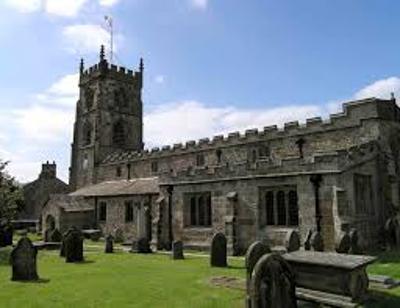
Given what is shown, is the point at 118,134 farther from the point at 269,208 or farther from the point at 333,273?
the point at 333,273

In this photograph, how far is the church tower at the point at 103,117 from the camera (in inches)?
1735

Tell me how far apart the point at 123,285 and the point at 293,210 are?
10.1 m

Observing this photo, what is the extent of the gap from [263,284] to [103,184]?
32.6m

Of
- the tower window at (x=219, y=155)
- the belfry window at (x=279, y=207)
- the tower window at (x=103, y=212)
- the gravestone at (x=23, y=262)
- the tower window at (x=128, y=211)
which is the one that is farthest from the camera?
the tower window at (x=103, y=212)

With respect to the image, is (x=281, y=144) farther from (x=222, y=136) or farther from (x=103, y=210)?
(x=103, y=210)

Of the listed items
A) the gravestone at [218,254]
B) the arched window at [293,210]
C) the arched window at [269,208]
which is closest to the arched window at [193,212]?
the arched window at [269,208]

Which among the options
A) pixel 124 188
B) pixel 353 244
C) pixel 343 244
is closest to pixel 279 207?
pixel 353 244

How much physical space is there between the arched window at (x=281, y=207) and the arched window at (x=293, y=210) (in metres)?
0.36

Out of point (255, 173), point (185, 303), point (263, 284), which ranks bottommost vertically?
point (185, 303)

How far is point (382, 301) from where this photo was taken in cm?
1088

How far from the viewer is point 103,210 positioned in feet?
115

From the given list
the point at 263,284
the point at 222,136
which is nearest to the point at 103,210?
the point at 222,136

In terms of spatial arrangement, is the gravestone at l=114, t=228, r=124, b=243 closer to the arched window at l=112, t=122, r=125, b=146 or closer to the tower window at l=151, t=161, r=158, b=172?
the tower window at l=151, t=161, r=158, b=172

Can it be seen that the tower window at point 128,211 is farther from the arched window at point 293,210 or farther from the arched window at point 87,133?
the arched window at point 87,133
